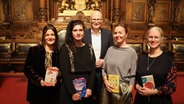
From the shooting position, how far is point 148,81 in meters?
2.01

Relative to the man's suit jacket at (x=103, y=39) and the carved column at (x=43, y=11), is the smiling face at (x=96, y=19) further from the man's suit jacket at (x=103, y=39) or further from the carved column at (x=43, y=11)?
the carved column at (x=43, y=11)

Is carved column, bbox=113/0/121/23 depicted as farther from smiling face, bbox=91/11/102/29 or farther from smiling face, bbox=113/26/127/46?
smiling face, bbox=113/26/127/46

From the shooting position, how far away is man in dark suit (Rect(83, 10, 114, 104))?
253cm

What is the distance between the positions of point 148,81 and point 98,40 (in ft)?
2.80

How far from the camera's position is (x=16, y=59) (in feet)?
19.2

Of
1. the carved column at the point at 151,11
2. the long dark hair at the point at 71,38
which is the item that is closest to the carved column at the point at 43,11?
the carved column at the point at 151,11

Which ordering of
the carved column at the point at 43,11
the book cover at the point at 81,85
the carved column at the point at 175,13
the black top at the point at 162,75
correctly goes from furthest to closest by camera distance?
the carved column at the point at 175,13 → the carved column at the point at 43,11 → the book cover at the point at 81,85 → the black top at the point at 162,75

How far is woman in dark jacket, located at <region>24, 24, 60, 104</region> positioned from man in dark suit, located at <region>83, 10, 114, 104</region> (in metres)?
0.46

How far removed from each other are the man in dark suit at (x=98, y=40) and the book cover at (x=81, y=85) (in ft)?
1.29

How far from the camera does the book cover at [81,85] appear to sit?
6.97 feet

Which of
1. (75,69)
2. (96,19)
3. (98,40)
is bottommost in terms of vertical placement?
(75,69)

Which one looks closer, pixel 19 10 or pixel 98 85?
pixel 98 85

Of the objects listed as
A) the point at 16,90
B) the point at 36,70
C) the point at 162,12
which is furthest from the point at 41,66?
the point at 162,12

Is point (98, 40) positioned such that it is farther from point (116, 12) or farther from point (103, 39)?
point (116, 12)
